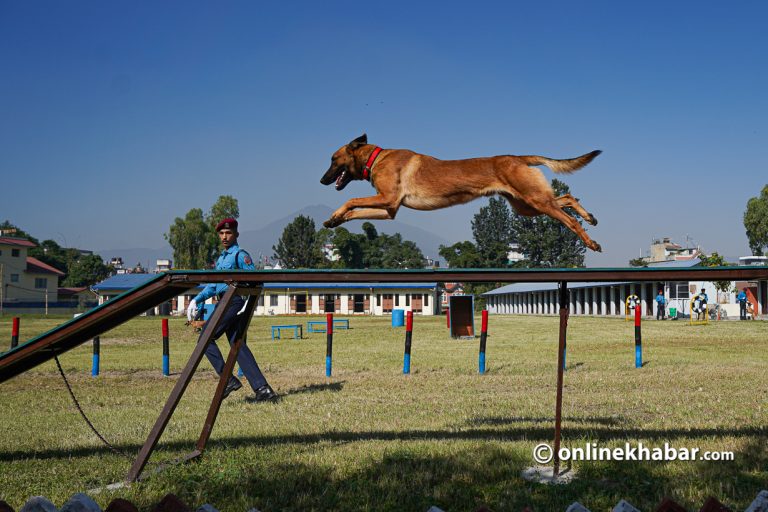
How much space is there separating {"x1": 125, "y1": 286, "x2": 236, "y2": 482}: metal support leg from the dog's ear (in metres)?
1.47

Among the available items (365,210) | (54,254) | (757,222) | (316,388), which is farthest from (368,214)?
(54,254)

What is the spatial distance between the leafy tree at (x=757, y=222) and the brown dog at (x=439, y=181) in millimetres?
72192

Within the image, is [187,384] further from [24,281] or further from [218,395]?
[24,281]

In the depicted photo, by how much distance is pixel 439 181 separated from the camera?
4.47 metres

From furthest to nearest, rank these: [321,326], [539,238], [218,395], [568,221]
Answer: [321,326] → [539,238] → [218,395] → [568,221]

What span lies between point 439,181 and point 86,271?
118 metres

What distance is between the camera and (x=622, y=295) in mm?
48125

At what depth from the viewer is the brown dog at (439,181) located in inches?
170

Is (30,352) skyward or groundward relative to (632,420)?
skyward

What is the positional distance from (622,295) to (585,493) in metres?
47.0

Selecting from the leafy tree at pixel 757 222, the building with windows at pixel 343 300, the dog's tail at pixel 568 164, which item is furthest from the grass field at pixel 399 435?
the leafy tree at pixel 757 222

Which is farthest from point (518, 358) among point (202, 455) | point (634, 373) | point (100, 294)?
point (100, 294)

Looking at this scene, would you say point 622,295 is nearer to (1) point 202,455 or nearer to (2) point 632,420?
(2) point 632,420

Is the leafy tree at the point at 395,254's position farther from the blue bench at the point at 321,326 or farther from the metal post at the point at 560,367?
the metal post at the point at 560,367
